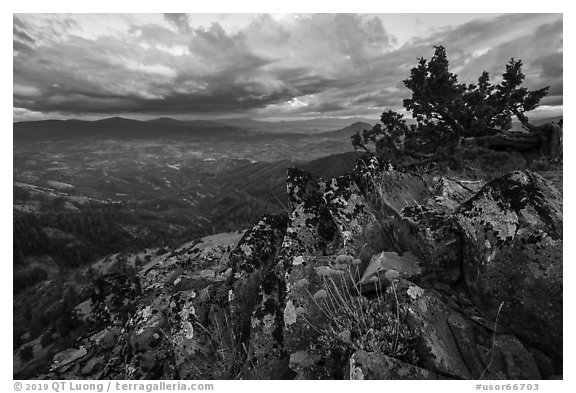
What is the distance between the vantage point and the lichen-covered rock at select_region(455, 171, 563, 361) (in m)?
5.66

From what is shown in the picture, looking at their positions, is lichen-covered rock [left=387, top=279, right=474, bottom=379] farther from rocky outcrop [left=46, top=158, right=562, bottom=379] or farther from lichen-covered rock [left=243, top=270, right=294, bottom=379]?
lichen-covered rock [left=243, top=270, right=294, bottom=379]

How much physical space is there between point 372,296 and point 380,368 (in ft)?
5.22

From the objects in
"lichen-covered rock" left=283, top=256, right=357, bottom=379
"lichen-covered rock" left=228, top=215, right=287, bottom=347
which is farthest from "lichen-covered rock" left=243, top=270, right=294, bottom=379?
"lichen-covered rock" left=228, top=215, right=287, bottom=347

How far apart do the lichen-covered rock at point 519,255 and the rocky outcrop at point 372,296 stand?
2 cm

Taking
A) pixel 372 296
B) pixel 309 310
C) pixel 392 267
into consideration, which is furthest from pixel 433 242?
pixel 309 310

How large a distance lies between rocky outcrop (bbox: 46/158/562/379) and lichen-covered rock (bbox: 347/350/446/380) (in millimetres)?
22

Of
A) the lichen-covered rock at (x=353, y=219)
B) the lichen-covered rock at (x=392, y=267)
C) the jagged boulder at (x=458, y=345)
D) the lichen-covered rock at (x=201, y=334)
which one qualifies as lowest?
the lichen-covered rock at (x=201, y=334)

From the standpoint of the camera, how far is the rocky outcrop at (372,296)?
5.66m

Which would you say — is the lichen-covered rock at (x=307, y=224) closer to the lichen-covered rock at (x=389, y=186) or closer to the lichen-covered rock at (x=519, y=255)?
the lichen-covered rock at (x=389, y=186)

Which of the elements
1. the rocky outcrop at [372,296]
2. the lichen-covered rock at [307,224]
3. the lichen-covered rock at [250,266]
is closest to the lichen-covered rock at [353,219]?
the rocky outcrop at [372,296]

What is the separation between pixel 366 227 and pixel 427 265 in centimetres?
187

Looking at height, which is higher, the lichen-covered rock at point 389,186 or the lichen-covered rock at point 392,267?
the lichen-covered rock at point 389,186
